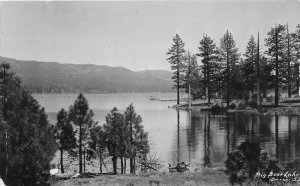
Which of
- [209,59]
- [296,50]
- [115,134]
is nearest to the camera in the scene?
[115,134]

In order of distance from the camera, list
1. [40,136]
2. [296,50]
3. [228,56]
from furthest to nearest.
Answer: [228,56]
[296,50]
[40,136]

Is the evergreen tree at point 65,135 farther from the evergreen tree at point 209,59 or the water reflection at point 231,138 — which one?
the evergreen tree at point 209,59

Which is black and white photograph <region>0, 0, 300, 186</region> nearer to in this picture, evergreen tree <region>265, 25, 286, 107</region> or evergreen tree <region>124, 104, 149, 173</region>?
evergreen tree <region>124, 104, 149, 173</region>

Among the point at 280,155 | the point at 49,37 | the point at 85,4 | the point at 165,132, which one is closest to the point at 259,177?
the point at 280,155

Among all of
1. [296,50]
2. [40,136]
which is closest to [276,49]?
[296,50]

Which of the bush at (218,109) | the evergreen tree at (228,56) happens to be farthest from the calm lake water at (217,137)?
the evergreen tree at (228,56)

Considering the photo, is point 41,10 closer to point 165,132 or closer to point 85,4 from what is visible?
point 85,4

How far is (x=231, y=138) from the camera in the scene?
3038 cm

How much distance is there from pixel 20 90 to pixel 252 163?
61.9ft

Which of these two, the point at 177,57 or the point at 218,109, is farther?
the point at 177,57

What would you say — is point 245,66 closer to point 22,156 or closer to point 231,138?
point 231,138

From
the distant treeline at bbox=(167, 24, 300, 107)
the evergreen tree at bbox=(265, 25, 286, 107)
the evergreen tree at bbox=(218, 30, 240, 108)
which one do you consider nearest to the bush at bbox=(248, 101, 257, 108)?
the distant treeline at bbox=(167, 24, 300, 107)

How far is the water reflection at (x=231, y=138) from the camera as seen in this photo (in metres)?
24.5

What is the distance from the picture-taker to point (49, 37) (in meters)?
26.3
